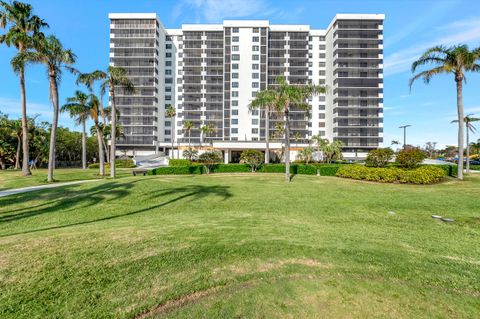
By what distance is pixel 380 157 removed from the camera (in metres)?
28.5

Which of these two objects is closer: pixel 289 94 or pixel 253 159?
pixel 289 94

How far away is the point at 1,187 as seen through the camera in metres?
19.6

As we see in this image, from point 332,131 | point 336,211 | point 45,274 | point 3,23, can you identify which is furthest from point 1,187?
point 332,131

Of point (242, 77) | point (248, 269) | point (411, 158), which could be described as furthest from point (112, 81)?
point (242, 77)

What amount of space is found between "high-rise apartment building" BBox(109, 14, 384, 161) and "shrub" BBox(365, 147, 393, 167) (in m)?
43.2

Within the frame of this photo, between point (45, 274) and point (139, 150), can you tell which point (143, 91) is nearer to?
point (139, 150)

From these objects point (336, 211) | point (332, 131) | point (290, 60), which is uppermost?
point (290, 60)

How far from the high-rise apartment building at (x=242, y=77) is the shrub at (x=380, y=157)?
43172 mm

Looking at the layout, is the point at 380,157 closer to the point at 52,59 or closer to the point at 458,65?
the point at 458,65

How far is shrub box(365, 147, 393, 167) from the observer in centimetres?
2838

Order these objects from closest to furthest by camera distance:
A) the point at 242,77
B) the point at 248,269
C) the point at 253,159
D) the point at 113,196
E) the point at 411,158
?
1. the point at 248,269
2. the point at 113,196
3. the point at 411,158
4. the point at 253,159
5. the point at 242,77

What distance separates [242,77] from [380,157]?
2121 inches

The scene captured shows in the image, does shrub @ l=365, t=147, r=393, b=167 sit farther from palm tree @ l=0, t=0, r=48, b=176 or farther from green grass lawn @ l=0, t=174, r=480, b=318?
palm tree @ l=0, t=0, r=48, b=176

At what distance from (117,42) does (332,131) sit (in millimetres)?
70848
